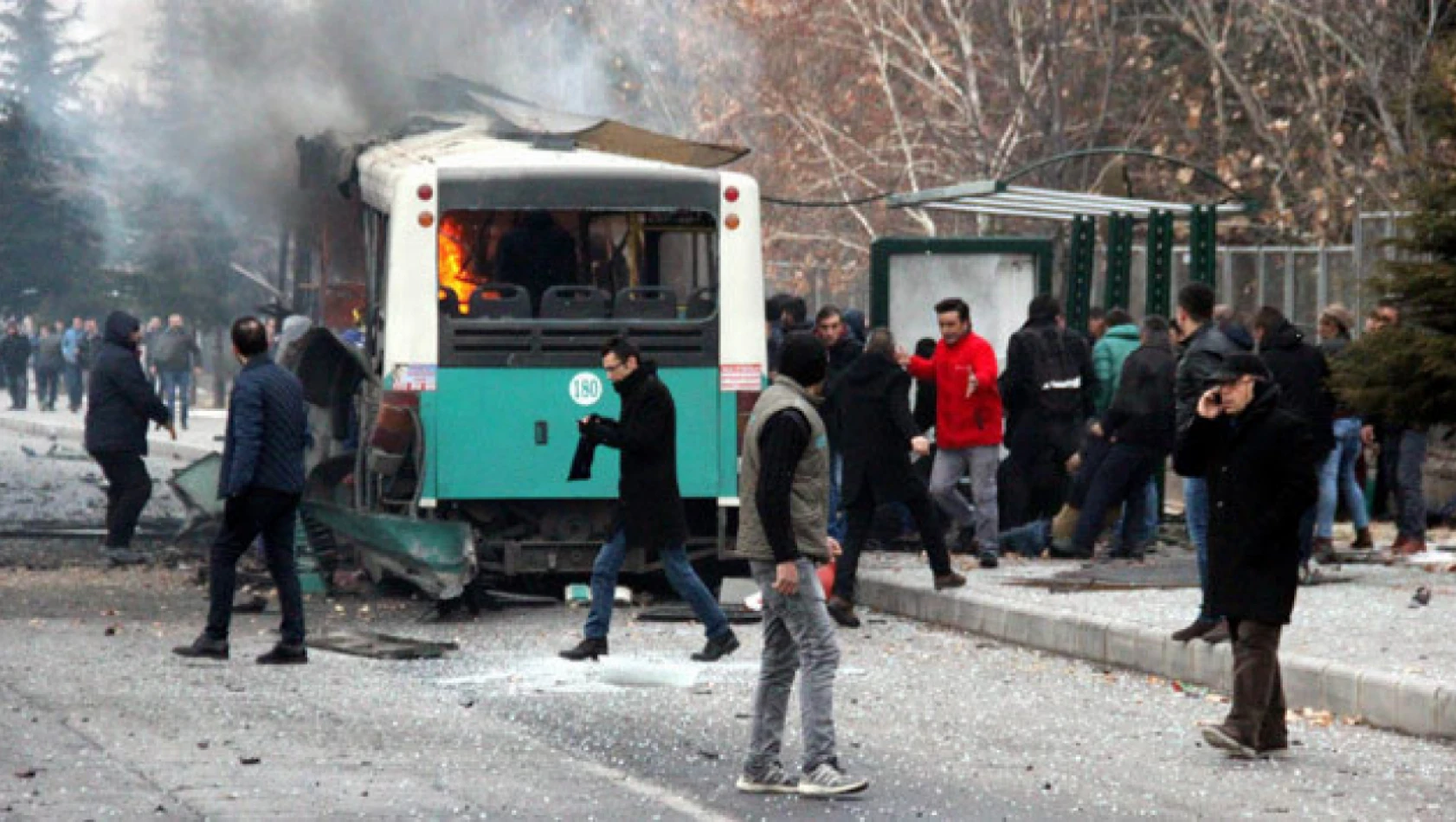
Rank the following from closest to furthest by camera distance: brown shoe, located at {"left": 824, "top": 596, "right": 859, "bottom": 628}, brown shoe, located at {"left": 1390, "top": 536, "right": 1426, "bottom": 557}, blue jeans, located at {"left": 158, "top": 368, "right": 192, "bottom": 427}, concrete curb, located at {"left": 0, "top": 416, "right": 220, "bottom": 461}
Result: 1. brown shoe, located at {"left": 824, "top": 596, "right": 859, "bottom": 628}
2. brown shoe, located at {"left": 1390, "top": 536, "right": 1426, "bottom": 557}
3. concrete curb, located at {"left": 0, "top": 416, "right": 220, "bottom": 461}
4. blue jeans, located at {"left": 158, "top": 368, "right": 192, "bottom": 427}

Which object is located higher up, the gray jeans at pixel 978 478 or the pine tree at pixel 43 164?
the pine tree at pixel 43 164

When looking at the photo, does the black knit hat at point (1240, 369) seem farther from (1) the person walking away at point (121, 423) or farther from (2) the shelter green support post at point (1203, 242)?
(1) the person walking away at point (121, 423)

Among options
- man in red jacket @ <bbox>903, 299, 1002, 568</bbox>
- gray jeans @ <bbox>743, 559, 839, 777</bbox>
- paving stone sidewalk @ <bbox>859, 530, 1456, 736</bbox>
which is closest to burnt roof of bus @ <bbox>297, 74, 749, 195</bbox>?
man in red jacket @ <bbox>903, 299, 1002, 568</bbox>

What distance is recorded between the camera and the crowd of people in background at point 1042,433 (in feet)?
51.3

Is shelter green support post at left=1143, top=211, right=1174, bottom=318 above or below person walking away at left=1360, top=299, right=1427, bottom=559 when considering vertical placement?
above

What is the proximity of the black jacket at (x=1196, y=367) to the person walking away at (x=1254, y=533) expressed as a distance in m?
2.39

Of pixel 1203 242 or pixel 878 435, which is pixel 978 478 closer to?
pixel 878 435

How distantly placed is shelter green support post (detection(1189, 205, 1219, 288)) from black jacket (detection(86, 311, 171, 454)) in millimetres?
7312

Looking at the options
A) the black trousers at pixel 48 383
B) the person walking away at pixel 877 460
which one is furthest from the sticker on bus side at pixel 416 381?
the black trousers at pixel 48 383

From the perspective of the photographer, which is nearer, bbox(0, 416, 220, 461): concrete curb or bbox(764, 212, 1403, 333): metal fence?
bbox(764, 212, 1403, 333): metal fence

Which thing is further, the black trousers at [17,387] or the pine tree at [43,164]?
the black trousers at [17,387]

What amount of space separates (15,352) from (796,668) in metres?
46.2

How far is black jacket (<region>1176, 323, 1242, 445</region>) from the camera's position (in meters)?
13.2

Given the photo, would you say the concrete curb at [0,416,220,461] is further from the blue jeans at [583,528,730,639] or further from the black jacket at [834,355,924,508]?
the blue jeans at [583,528,730,639]
